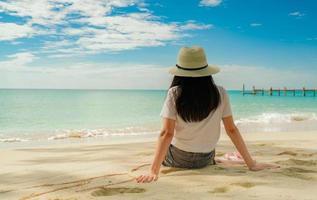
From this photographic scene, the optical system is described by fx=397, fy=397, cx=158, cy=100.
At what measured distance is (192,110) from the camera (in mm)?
3838

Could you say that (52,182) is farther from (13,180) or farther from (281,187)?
(281,187)

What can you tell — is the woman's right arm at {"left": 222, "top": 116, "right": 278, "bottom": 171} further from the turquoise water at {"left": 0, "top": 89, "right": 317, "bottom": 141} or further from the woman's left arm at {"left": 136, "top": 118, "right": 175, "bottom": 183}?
the turquoise water at {"left": 0, "top": 89, "right": 317, "bottom": 141}

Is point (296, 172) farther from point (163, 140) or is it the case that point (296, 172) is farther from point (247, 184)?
point (163, 140)

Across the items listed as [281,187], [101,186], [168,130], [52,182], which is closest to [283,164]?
[281,187]

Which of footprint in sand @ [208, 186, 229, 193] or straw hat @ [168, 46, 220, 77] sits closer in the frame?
footprint in sand @ [208, 186, 229, 193]

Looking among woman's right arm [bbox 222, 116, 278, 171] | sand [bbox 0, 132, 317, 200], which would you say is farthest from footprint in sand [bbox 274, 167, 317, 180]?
woman's right arm [bbox 222, 116, 278, 171]

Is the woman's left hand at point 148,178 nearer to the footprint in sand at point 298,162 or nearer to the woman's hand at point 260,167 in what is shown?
the woman's hand at point 260,167

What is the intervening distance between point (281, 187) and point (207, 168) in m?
1.04

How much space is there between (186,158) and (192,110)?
0.63 m

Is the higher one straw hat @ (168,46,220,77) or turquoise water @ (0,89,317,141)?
straw hat @ (168,46,220,77)

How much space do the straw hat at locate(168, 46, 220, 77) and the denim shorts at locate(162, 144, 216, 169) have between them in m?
0.87

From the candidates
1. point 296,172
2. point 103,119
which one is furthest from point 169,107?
Answer: point 103,119

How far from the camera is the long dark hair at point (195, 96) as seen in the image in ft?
12.4

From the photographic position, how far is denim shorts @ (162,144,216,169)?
4176 millimetres
